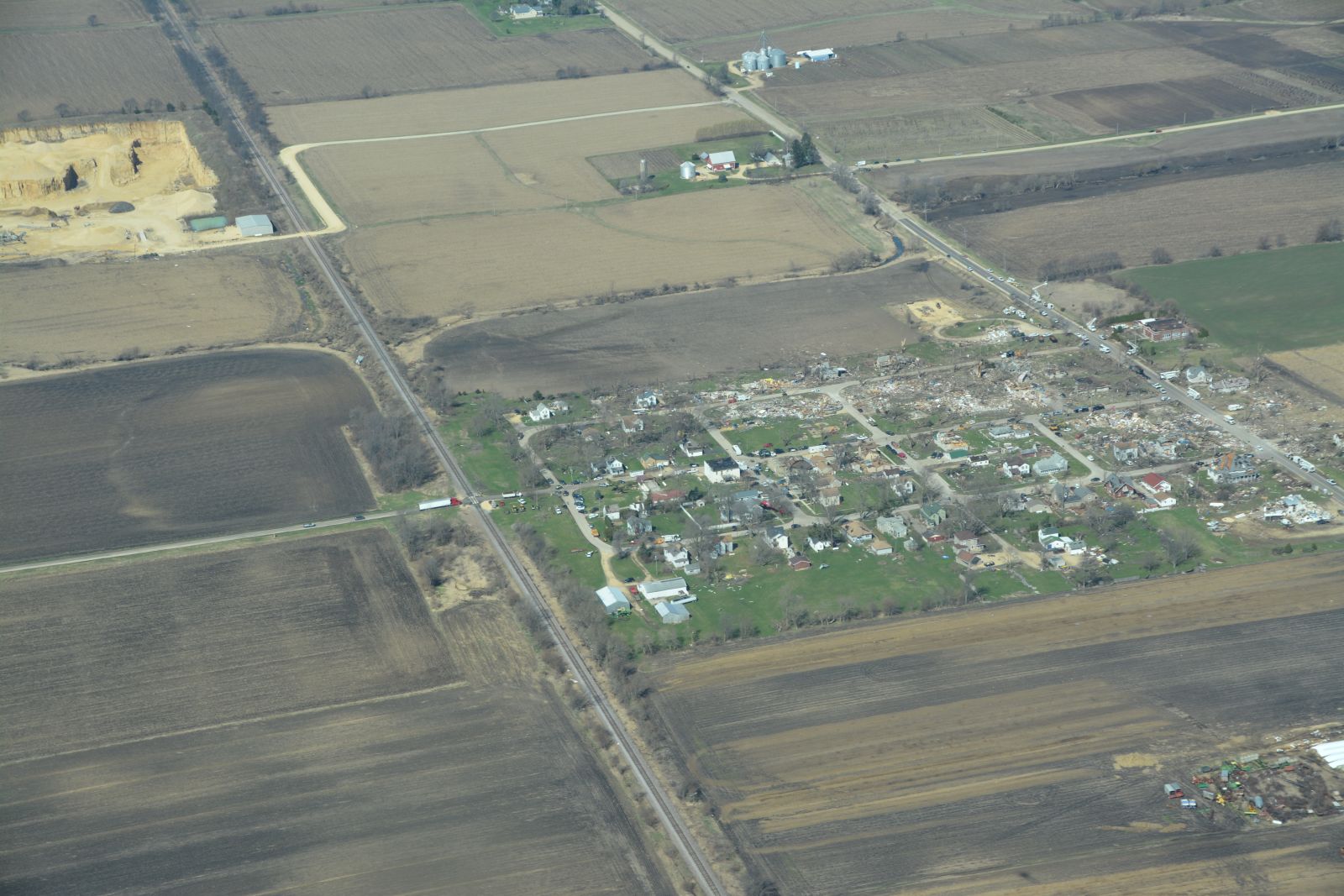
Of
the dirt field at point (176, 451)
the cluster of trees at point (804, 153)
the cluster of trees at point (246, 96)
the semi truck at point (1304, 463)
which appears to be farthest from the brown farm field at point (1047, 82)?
the dirt field at point (176, 451)

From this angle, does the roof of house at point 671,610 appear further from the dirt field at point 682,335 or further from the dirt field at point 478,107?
the dirt field at point 478,107

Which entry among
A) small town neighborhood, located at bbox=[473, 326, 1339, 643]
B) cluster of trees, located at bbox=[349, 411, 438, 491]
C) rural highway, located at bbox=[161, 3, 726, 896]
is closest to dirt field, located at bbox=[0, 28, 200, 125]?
rural highway, located at bbox=[161, 3, 726, 896]

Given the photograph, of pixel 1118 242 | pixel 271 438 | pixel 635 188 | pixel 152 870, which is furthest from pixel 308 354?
pixel 1118 242

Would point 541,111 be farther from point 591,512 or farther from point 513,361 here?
point 591,512

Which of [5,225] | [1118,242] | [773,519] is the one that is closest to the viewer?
[773,519]

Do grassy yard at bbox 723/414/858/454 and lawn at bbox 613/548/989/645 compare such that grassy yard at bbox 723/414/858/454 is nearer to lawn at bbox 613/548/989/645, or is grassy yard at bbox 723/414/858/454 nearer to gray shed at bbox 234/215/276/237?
lawn at bbox 613/548/989/645

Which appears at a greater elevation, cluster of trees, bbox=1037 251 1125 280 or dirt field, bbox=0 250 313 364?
cluster of trees, bbox=1037 251 1125 280

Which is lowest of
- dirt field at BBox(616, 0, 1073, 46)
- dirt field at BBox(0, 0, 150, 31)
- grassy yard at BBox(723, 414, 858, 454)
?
grassy yard at BBox(723, 414, 858, 454)
